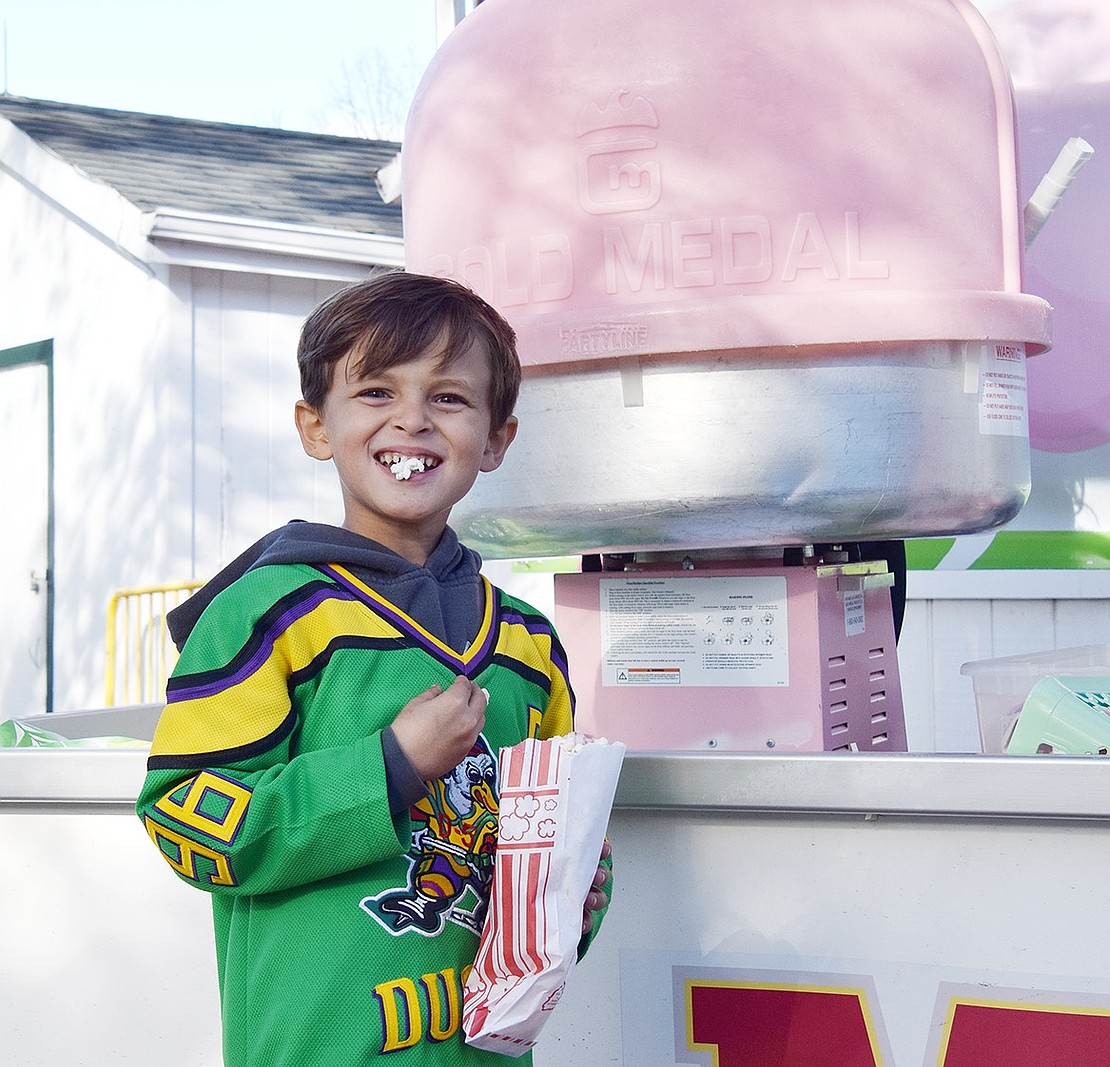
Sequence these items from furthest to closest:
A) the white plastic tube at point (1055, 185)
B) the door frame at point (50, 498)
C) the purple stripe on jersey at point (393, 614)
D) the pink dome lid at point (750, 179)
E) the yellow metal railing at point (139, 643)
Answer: the door frame at point (50, 498)
the yellow metal railing at point (139, 643)
the white plastic tube at point (1055, 185)
the pink dome lid at point (750, 179)
the purple stripe on jersey at point (393, 614)

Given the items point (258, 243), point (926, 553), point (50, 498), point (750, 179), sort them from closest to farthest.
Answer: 1. point (750, 179)
2. point (926, 553)
3. point (258, 243)
4. point (50, 498)

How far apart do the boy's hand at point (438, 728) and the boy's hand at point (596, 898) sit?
202 millimetres

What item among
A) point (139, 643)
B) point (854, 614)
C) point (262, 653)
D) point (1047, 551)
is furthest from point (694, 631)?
point (139, 643)

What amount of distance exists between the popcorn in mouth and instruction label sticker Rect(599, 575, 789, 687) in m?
0.70

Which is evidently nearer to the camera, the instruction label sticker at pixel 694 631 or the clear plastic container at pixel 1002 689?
the instruction label sticker at pixel 694 631

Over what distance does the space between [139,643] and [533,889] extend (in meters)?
5.30

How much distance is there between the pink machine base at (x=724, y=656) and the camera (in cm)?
191

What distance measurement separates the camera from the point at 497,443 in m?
1.49

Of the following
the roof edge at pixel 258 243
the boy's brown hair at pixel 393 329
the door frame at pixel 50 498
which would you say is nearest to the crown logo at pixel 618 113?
the boy's brown hair at pixel 393 329

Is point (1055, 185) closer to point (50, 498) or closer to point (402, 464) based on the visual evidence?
point (402, 464)

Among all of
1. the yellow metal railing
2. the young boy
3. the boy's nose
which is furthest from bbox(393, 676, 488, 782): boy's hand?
the yellow metal railing

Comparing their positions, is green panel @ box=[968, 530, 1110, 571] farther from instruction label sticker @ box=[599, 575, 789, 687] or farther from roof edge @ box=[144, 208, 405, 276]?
roof edge @ box=[144, 208, 405, 276]

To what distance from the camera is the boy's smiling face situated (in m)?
1.34

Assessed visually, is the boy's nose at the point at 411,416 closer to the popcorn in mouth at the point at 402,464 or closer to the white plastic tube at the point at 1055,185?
the popcorn in mouth at the point at 402,464
